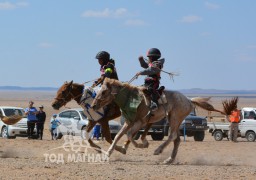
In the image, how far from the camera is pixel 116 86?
15047mm

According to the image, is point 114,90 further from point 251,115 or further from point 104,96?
point 251,115

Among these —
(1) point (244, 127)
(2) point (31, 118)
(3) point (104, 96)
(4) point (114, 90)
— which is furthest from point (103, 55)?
(1) point (244, 127)

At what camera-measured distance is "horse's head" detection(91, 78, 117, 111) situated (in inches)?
584

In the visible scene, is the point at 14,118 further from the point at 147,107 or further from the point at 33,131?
the point at 33,131

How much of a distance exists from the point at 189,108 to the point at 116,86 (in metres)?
2.19

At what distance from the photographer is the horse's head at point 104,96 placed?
14836 millimetres

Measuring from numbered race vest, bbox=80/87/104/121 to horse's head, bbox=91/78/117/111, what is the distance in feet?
2.99

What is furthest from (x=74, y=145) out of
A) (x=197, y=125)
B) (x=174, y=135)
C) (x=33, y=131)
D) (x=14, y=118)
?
(x=197, y=125)

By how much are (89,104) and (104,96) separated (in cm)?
131

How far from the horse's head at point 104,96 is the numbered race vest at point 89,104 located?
0.91 metres

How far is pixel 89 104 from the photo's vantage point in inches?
634

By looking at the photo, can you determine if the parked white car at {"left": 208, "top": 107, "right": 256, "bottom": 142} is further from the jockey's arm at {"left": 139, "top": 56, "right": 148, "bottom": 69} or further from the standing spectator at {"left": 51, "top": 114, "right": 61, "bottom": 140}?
the jockey's arm at {"left": 139, "top": 56, "right": 148, "bottom": 69}

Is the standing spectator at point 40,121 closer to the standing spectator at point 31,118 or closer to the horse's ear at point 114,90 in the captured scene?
the standing spectator at point 31,118

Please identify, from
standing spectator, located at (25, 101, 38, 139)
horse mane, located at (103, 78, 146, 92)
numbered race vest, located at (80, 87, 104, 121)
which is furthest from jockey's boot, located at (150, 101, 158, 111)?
standing spectator, located at (25, 101, 38, 139)
